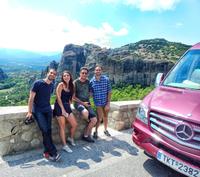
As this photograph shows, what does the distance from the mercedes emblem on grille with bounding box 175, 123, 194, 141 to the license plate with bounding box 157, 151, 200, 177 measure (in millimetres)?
331

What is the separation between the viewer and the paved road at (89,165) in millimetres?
4141

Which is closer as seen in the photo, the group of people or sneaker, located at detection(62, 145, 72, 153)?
the group of people

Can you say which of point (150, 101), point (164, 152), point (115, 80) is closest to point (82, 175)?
point (164, 152)

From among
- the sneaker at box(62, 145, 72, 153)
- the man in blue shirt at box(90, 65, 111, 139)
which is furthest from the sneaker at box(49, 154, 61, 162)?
the man in blue shirt at box(90, 65, 111, 139)

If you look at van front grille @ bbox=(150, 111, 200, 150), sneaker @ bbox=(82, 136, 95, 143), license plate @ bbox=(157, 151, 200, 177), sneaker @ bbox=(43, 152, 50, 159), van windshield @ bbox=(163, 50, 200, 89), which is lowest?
sneaker @ bbox=(82, 136, 95, 143)

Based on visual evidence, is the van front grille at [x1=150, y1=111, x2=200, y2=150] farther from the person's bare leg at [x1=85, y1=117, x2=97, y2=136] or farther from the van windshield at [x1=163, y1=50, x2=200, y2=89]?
the person's bare leg at [x1=85, y1=117, x2=97, y2=136]

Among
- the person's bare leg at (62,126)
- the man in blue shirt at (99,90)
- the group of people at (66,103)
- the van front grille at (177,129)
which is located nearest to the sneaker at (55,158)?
the group of people at (66,103)

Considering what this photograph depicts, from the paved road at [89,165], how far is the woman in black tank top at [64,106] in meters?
0.32

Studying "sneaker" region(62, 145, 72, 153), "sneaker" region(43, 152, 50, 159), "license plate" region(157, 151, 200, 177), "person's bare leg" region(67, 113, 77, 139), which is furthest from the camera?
"person's bare leg" region(67, 113, 77, 139)

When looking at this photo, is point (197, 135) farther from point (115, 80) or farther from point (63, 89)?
point (115, 80)

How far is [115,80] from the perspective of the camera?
59.6 metres

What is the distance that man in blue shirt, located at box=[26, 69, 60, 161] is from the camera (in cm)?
473

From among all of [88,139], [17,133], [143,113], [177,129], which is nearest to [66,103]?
[88,139]

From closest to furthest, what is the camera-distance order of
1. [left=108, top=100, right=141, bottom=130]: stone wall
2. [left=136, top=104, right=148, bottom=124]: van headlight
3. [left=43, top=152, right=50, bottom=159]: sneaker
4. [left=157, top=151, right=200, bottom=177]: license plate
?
[left=157, top=151, right=200, bottom=177]: license plate, [left=136, top=104, right=148, bottom=124]: van headlight, [left=43, top=152, right=50, bottom=159]: sneaker, [left=108, top=100, right=141, bottom=130]: stone wall
